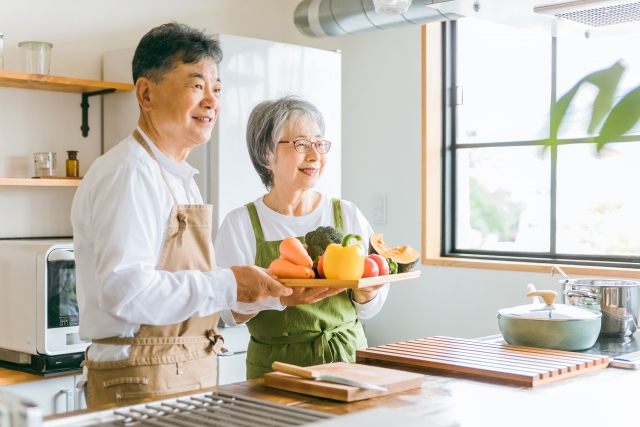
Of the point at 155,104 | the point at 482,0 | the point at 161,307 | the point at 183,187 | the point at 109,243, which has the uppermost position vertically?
the point at 482,0

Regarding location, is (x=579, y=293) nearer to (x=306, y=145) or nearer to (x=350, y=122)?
(x=306, y=145)

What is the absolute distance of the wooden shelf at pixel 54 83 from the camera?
10.0 ft

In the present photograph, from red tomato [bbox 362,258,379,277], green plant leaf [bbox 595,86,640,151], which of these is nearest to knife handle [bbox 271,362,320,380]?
red tomato [bbox 362,258,379,277]

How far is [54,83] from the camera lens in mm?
3186

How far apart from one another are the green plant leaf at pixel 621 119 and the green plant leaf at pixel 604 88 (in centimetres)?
4

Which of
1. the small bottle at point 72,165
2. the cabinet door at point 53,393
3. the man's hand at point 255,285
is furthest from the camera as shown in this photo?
the small bottle at point 72,165

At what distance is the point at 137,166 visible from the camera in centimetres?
173

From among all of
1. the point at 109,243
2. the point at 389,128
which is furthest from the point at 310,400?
the point at 389,128

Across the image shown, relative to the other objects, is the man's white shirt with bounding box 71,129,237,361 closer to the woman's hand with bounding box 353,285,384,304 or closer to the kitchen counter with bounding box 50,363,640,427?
the kitchen counter with bounding box 50,363,640,427

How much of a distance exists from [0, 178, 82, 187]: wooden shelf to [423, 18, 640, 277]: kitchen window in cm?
173

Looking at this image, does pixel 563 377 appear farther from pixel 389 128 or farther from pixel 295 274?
pixel 389 128

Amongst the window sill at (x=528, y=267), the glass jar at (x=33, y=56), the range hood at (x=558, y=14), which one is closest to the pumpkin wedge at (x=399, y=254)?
the range hood at (x=558, y=14)

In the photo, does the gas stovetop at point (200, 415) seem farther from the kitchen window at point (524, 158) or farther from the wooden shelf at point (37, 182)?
the kitchen window at point (524, 158)

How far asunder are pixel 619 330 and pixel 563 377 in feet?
1.93
